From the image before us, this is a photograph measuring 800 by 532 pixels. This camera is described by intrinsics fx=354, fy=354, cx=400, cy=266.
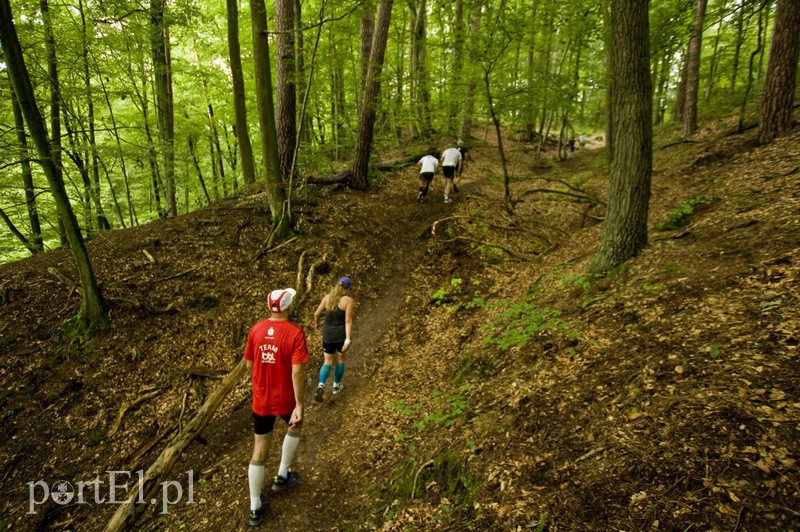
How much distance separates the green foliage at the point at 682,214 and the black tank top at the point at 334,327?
20.3ft

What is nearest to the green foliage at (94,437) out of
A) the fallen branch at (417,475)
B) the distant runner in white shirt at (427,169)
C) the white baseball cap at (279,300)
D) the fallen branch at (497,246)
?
the white baseball cap at (279,300)

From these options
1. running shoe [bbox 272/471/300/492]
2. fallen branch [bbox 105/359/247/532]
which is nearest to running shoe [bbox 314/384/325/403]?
fallen branch [bbox 105/359/247/532]

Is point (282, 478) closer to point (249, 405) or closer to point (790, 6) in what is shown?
point (249, 405)

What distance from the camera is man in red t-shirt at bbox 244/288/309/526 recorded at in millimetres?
3965

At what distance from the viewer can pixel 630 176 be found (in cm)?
554

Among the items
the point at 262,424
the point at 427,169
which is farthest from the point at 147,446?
the point at 427,169

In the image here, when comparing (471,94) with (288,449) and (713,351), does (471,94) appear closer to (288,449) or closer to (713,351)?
(713,351)

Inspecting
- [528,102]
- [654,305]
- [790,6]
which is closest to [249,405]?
[654,305]

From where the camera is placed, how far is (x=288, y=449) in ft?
14.1

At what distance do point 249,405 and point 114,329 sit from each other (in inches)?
118

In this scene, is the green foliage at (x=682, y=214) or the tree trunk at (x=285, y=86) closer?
the green foliage at (x=682, y=214)

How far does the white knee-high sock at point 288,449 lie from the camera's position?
168 inches

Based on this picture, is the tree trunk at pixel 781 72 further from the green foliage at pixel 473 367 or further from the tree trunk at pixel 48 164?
the tree trunk at pixel 48 164

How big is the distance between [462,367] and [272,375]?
3152 mm
